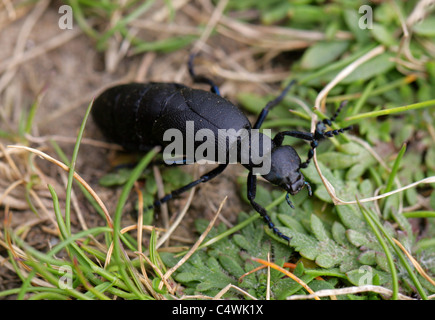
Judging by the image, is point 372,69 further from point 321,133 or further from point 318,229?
point 318,229

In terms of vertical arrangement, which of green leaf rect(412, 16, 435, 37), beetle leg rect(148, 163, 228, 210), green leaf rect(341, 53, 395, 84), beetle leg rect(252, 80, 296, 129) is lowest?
beetle leg rect(148, 163, 228, 210)

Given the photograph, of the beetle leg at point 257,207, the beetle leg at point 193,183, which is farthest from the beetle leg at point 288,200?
the beetle leg at point 193,183

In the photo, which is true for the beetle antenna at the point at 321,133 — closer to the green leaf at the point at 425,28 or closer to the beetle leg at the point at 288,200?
the beetle leg at the point at 288,200

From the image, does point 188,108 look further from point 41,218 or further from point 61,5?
point 61,5

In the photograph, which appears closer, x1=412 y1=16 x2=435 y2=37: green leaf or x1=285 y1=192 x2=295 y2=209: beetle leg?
x1=285 y1=192 x2=295 y2=209: beetle leg

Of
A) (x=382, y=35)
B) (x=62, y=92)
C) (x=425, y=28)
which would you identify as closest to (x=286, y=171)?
(x=382, y=35)

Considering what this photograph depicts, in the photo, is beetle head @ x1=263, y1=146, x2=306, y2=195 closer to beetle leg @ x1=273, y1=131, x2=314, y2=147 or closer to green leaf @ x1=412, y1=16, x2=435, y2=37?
beetle leg @ x1=273, y1=131, x2=314, y2=147

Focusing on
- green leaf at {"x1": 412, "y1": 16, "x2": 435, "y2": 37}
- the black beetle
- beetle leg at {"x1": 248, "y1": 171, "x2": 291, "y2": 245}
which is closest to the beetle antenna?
the black beetle
